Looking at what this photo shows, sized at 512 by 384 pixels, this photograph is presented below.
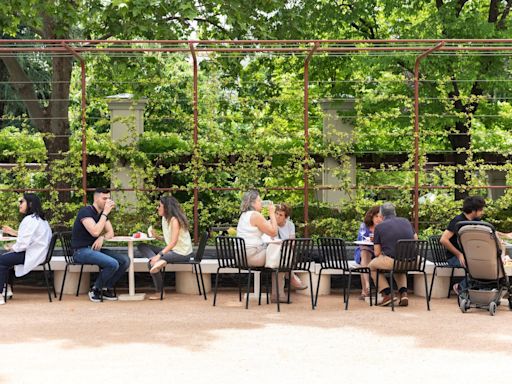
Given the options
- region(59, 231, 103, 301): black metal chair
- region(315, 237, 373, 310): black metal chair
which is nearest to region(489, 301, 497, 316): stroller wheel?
region(315, 237, 373, 310): black metal chair

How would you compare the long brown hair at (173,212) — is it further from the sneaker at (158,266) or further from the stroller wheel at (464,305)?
the stroller wheel at (464,305)

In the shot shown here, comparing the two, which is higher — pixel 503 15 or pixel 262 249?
pixel 503 15

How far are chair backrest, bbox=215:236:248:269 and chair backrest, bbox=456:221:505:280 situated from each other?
227cm

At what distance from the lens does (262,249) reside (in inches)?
456

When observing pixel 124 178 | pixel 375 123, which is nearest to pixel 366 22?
pixel 375 123

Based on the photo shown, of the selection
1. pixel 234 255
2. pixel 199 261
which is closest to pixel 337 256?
pixel 234 255

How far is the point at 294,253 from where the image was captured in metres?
11.4

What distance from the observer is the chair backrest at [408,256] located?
1141 cm

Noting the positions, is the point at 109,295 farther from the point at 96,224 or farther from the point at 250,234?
the point at 250,234

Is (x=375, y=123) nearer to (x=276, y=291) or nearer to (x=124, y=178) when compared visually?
(x=124, y=178)

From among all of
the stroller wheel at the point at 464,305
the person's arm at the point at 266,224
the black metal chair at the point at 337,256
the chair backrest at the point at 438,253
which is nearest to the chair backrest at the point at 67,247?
the person's arm at the point at 266,224

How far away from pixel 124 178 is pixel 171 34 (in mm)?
2290

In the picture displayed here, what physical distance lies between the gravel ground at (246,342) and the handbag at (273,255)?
47cm

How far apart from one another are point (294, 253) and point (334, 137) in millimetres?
6090
